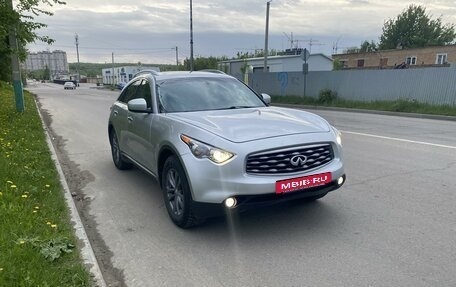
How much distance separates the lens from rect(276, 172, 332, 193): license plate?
12.5 ft

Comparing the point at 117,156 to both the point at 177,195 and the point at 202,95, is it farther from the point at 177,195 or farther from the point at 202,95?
the point at 177,195

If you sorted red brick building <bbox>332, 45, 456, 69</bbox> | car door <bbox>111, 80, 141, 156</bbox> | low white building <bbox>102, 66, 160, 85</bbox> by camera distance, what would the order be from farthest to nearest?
low white building <bbox>102, 66, 160, 85</bbox> < red brick building <bbox>332, 45, 456, 69</bbox> < car door <bbox>111, 80, 141, 156</bbox>

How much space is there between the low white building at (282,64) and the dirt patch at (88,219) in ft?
99.9

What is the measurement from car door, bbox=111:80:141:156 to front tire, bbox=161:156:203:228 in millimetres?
1798

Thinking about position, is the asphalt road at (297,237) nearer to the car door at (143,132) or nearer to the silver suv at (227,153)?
the silver suv at (227,153)

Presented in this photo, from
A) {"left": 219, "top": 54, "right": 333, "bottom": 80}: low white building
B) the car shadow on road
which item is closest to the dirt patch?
the car shadow on road

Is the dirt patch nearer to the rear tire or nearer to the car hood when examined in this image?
the rear tire

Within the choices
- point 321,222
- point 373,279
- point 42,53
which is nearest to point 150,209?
point 321,222

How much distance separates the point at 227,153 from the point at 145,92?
2.36 m

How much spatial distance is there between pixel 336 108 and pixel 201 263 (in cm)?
1889

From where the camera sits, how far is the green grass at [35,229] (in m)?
3.17

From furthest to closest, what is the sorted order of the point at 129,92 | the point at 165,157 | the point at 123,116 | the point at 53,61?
the point at 53,61 → the point at 129,92 → the point at 123,116 → the point at 165,157

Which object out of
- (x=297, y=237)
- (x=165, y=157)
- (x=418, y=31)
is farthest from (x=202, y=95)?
(x=418, y=31)

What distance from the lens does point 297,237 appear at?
4098mm
